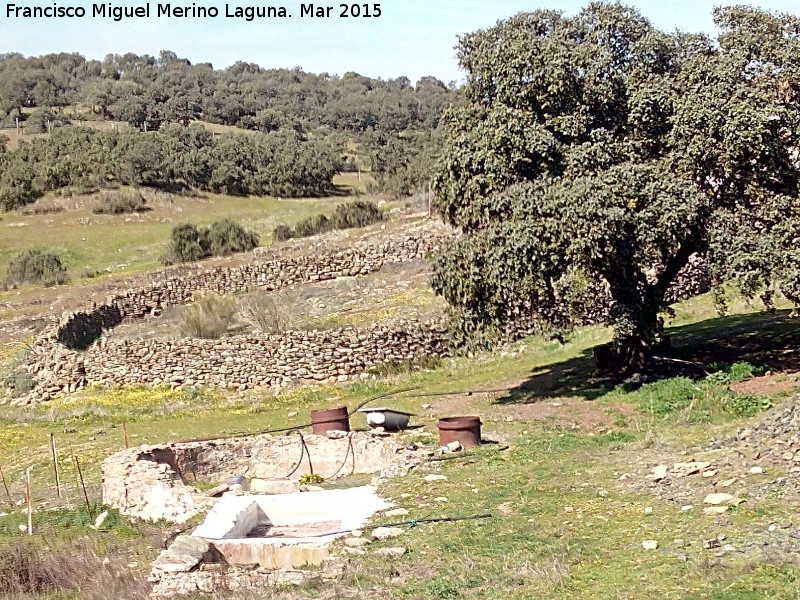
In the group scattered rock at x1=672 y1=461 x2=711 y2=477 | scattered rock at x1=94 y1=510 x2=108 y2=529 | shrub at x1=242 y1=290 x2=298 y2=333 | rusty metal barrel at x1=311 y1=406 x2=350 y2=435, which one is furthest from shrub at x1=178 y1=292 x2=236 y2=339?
scattered rock at x1=672 y1=461 x2=711 y2=477

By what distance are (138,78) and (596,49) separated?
5716 inches

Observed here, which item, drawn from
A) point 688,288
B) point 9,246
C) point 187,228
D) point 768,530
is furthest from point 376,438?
point 9,246

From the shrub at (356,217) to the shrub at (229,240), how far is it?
438 cm

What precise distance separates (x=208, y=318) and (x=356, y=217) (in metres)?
20.1

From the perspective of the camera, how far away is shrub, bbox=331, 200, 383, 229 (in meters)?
48.8

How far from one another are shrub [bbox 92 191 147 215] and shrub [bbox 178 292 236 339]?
31.9 m

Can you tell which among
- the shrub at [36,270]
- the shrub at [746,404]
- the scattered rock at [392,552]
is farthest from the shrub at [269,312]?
the scattered rock at [392,552]

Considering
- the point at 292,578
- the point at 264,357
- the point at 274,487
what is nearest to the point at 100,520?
the point at 274,487

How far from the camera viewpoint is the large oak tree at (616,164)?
611 inches

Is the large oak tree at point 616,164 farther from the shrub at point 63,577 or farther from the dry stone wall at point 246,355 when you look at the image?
the shrub at point 63,577

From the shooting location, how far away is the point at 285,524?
1226 cm

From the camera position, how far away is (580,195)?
50.5 feet

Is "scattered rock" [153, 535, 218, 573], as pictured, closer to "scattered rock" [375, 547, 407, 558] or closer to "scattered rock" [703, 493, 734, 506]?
"scattered rock" [375, 547, 407, 558]

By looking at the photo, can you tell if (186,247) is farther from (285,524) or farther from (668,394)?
(285,524)
